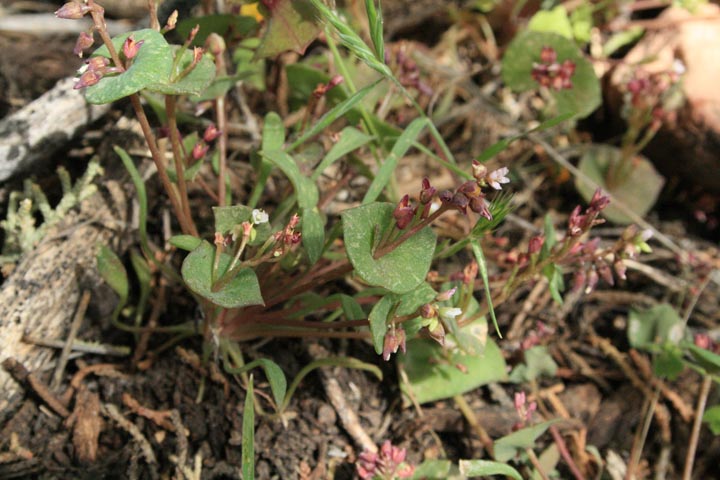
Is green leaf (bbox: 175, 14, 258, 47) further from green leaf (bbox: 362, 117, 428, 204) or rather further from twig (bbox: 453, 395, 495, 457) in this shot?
twig (bbox: 453, 395, 495, 457)

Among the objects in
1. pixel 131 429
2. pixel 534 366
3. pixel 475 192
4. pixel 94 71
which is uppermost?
pixel 94 71

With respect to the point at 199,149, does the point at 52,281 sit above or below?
below

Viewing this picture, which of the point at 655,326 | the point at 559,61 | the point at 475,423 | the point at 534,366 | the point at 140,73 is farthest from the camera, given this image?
the point at 559,61

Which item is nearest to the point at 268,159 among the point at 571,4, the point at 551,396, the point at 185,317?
the point at 185,317

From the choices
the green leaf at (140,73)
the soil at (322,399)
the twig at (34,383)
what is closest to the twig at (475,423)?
the soil at (322,399)

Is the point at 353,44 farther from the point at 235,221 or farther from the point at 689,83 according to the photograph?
the point at 689,83

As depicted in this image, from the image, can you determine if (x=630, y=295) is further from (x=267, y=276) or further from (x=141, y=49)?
(x=141, y=49)

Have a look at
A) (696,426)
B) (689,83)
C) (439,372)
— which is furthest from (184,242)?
(689,83)
